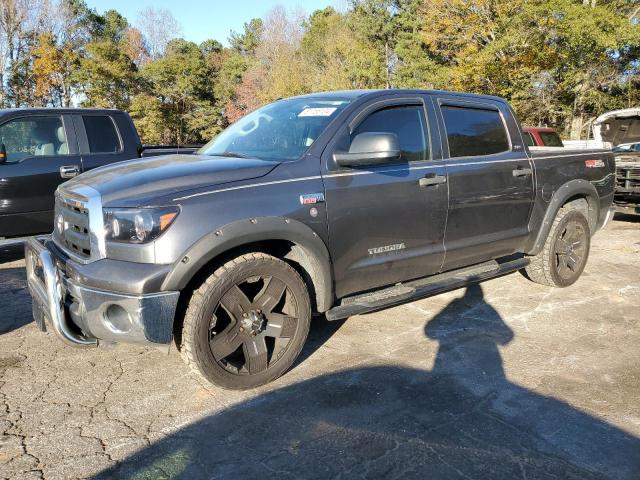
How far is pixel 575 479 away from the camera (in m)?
2.38

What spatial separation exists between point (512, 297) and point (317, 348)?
226 cm

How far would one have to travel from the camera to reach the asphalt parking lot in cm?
252

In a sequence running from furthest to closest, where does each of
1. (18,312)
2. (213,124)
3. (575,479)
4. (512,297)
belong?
(213,124), (512,297), (18,312), (575,479)

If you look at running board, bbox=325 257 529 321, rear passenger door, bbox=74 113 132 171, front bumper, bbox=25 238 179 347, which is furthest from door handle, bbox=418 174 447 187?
rear passenger door, bbox=74 113 132 171

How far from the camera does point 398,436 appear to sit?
2738 millimetres

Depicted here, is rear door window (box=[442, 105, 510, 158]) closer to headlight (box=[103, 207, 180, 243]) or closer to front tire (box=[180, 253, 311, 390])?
front tire (box=[180, 253, 311, 390])

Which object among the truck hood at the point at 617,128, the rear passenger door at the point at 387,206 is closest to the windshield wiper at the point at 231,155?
the rear passenger door at the point at 387,206

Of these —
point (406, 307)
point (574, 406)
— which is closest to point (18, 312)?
point (406, 307)

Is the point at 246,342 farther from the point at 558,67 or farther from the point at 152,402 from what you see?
the point at 558,67

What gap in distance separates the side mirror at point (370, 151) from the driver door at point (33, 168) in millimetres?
4147

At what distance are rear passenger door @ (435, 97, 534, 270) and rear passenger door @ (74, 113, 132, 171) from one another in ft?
14.1

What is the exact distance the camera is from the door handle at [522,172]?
4.65 meters

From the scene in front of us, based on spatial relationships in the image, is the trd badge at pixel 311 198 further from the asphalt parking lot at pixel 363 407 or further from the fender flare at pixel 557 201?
the fender flare at pixel 557 201

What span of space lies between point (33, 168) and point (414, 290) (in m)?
4.72
